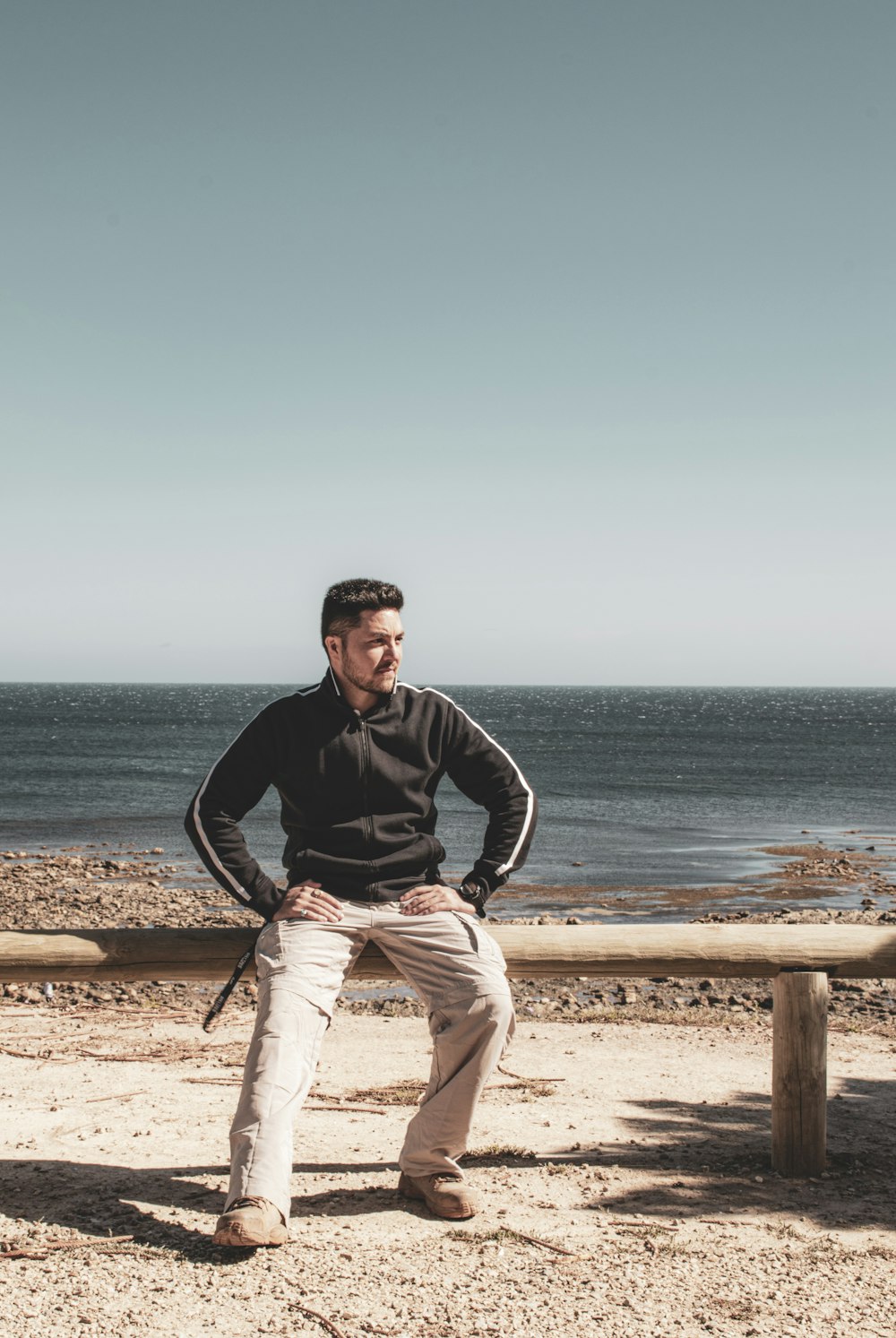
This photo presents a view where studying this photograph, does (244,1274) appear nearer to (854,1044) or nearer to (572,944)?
(572,944)

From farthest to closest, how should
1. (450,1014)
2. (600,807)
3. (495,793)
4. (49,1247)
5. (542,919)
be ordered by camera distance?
(600,807), (542,919), (495,793), (450,1014), (49,1247)

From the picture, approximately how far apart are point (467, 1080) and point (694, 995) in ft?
22.0

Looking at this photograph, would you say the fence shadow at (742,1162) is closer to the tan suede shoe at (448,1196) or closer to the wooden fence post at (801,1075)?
the wooden fence post at (801,1075)

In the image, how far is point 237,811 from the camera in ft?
12.8

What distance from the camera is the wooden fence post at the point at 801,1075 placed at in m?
4.15

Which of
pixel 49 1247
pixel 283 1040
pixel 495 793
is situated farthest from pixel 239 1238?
pixel 495 793

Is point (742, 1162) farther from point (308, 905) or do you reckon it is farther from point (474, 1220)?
point (308, 905)

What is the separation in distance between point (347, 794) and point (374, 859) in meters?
0.26

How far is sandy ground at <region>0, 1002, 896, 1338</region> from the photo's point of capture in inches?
120

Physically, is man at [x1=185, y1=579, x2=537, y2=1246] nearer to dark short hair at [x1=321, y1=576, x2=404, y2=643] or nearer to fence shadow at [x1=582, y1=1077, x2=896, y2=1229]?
dark short hair at [x1=321, y1=576, x2=404, y2=643]

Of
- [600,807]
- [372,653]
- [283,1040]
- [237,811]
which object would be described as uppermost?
[372,653]

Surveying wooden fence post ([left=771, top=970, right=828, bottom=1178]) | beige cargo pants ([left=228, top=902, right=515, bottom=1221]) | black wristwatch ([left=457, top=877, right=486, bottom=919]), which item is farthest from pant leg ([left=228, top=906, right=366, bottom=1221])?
wooden fence post ([left=771, top=970, right=828, bottom=1178])

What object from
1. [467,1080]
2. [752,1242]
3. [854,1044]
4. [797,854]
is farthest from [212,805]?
[797,854]

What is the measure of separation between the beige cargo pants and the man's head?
81 centimetres
